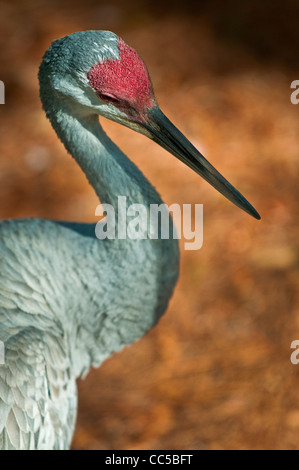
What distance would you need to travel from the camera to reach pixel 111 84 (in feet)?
6.24

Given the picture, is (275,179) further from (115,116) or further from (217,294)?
(115,116)

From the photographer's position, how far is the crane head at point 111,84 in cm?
189

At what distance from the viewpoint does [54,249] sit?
7.68 ft

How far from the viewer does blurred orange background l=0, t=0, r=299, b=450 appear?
304 cm

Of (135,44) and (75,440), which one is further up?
(135,44)

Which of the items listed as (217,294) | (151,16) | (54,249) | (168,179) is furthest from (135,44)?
(54,249)

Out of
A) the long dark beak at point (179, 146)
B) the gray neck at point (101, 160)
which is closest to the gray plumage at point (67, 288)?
the gray neck at point (101, 160)

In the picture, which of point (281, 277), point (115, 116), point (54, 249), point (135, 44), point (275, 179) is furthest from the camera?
point (135, 44)

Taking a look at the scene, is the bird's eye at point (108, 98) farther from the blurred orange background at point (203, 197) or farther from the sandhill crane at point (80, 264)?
the blurred orange background at point (203, 197)

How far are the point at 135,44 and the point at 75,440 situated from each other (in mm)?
3166

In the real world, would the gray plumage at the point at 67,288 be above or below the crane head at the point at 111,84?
below

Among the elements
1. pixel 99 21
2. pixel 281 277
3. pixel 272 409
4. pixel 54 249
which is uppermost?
pixel 99 21

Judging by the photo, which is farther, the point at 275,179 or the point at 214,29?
the point at 214,29
